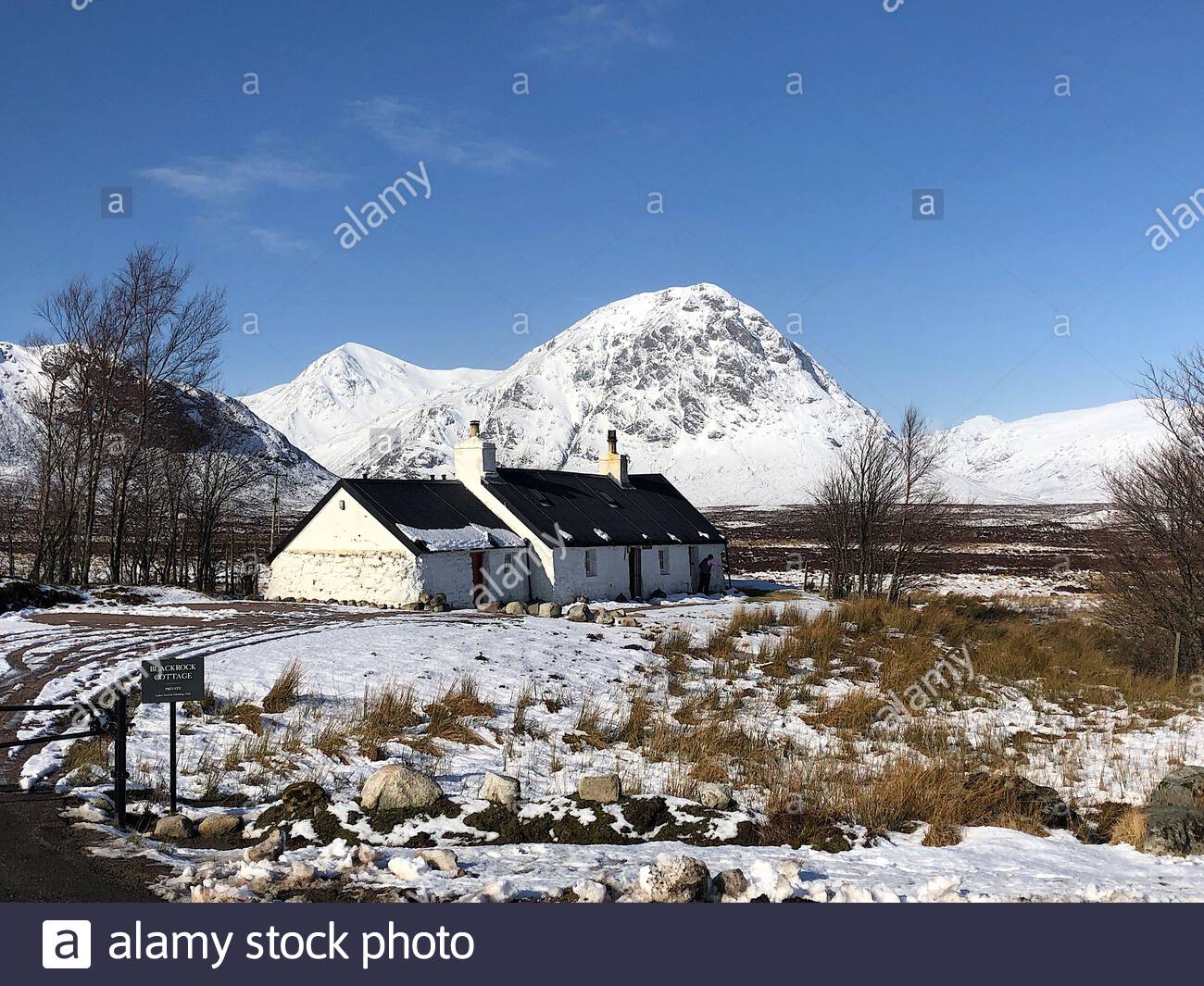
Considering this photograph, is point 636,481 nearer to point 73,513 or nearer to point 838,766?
point 73,513

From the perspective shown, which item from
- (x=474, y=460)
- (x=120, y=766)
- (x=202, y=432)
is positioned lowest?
(x=120, y=766)

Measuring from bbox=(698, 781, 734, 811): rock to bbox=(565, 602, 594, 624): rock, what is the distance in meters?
17.2

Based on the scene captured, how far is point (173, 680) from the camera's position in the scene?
10094 millimetres

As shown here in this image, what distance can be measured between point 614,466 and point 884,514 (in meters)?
13.6

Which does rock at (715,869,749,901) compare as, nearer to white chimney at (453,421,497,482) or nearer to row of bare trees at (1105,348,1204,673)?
row of bare trees at (1105,348,1204,673)

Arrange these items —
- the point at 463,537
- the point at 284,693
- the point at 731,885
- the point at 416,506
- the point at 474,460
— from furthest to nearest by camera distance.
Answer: the point at 474,460 → the point at 416,506 → the point at 463,537 → the point at 284,693 → the point at 731,885

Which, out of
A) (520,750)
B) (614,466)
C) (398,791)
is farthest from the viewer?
(614,466)

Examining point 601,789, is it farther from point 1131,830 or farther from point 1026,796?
point 1131,830

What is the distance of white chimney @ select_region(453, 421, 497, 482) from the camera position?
37312 millimetres

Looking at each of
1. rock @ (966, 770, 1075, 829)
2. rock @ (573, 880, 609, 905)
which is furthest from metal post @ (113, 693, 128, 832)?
rock @ (966, 770, 1075, 829)

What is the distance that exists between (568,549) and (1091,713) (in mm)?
19953

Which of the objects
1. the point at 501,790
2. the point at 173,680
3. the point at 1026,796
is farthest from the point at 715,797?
the point at 173,680

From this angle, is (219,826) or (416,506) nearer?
(219,826)
